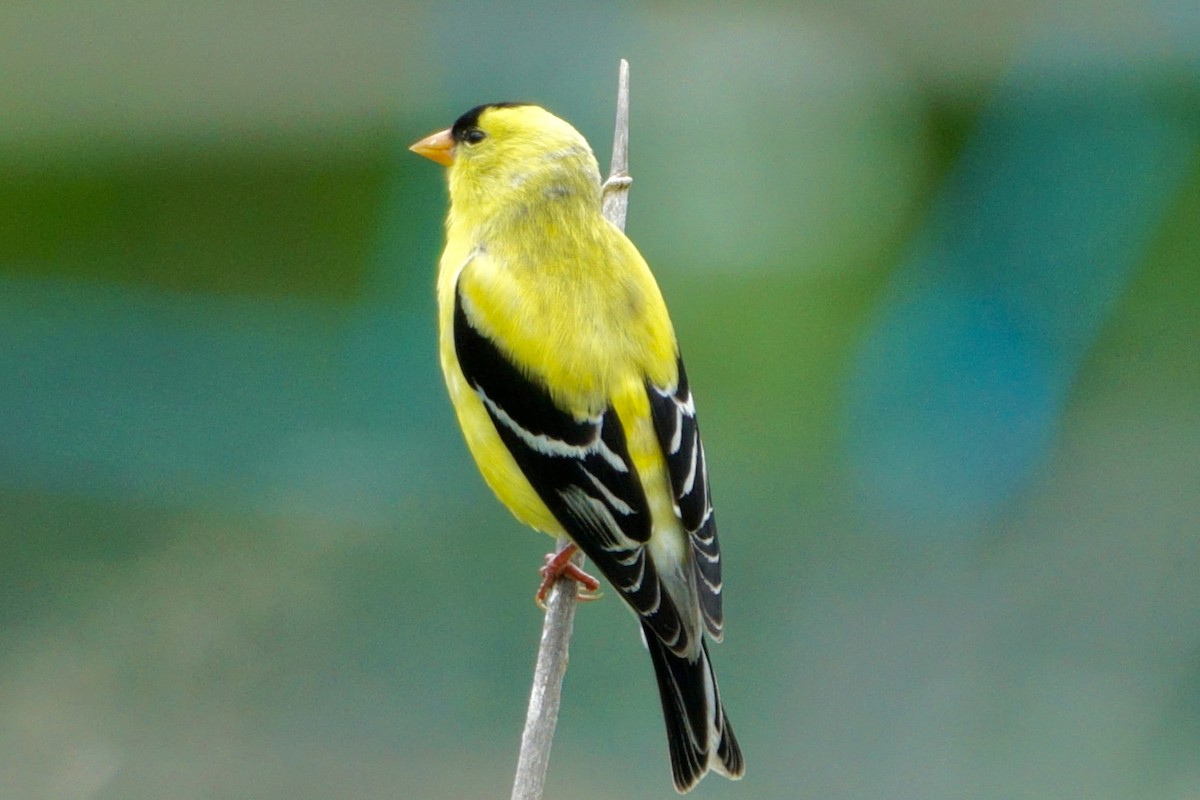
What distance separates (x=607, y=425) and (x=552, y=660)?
0.98ft

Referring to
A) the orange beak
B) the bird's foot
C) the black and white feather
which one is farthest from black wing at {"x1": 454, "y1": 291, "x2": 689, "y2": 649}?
the orange beak

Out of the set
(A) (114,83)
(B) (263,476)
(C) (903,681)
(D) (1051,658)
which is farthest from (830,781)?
(A) (114,83)

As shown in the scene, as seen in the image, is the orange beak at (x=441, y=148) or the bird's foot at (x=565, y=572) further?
the orange beak at (x=441, y=148)

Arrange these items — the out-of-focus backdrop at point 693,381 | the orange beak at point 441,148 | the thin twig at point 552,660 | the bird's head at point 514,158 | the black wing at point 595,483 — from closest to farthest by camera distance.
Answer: the thin twig at point 552,660, the black wing at point 595,483, the bird's head at point 514,158, the orange beak at point 441,148, the out-of-focus backdrop at point 693,381

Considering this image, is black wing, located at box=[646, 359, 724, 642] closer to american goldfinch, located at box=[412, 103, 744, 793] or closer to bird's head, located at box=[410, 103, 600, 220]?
american goldfinch, located at box=[412, 103, 744, 793]

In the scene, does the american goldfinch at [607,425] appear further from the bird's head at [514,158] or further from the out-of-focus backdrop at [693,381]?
the out-of-focus backdrop at [693,381]

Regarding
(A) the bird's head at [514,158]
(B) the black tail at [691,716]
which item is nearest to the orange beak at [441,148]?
(A) the bird's head at [514,158]

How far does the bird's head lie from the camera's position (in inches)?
77.3

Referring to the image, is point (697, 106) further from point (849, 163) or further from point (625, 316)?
point (625, 316)

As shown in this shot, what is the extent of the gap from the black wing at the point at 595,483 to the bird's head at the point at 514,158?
273 mm

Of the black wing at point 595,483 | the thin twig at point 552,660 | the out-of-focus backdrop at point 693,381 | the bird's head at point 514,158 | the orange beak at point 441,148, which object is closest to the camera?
the thin twig at point 552,660

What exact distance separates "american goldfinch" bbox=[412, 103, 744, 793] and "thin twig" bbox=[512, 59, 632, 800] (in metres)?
0.10

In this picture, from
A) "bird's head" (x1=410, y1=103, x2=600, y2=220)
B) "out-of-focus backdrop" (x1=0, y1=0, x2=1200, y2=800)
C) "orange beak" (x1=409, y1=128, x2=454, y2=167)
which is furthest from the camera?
"out-of-focus backdrop" (x1=0, y1=0, x2=1200, y2=800)

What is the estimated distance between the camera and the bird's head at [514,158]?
196cm
